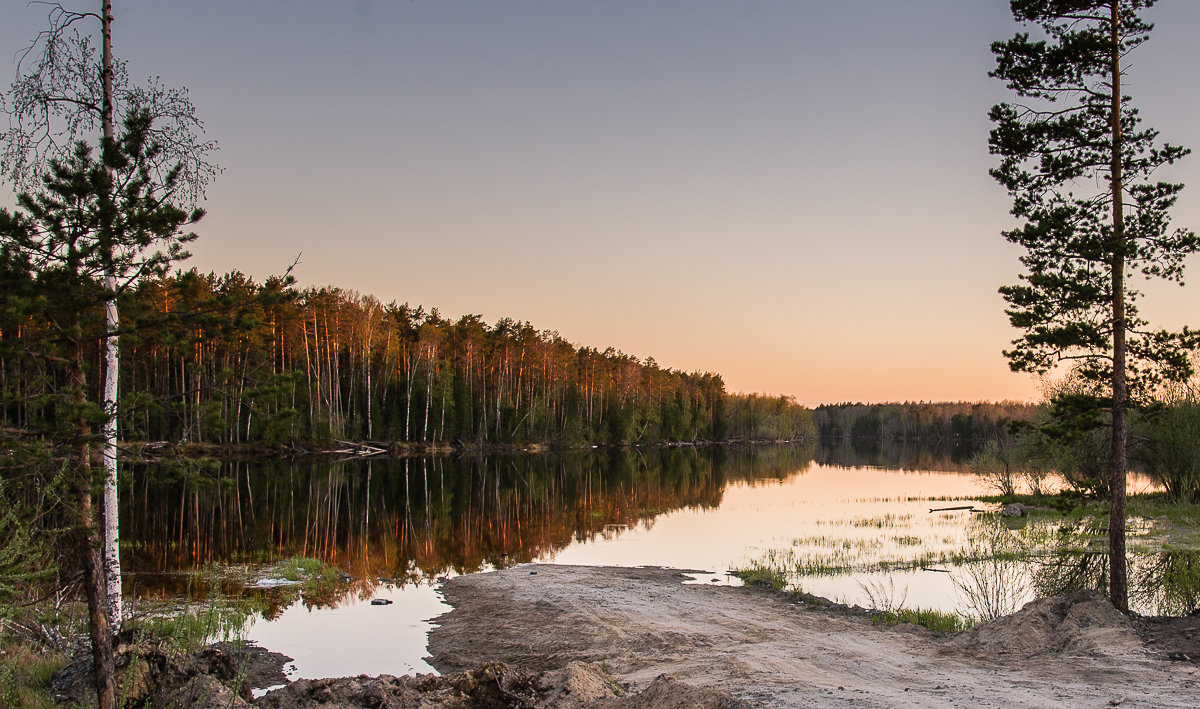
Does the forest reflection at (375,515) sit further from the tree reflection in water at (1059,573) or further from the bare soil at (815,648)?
the tree reflection in water at (1059,573)

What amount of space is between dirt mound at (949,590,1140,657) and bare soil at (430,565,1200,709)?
3 cm

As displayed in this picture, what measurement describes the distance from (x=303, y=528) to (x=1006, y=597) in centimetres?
2301

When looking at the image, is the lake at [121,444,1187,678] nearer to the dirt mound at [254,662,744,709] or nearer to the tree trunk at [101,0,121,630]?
the tree trunk at [101,0,121,630]

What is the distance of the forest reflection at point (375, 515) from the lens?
22.1 m

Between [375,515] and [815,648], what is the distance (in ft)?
79.4

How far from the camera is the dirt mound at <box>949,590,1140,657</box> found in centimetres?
1265

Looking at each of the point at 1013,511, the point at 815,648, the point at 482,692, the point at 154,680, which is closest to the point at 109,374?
the point at 154,680

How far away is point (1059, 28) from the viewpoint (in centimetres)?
1645

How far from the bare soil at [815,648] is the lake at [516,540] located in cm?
188

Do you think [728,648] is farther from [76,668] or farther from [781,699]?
[76,668]

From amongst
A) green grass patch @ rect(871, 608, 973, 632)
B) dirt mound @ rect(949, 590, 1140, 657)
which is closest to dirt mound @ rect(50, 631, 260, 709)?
dirt mound @ rect(949, 590, 1140, 657)

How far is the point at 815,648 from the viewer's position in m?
12.7

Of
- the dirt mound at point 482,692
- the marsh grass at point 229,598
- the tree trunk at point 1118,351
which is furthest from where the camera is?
the tree trunk at point 1118,351

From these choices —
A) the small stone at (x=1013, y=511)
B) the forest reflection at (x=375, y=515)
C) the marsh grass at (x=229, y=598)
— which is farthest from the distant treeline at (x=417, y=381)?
the small stone at (x=1013, y=511)
